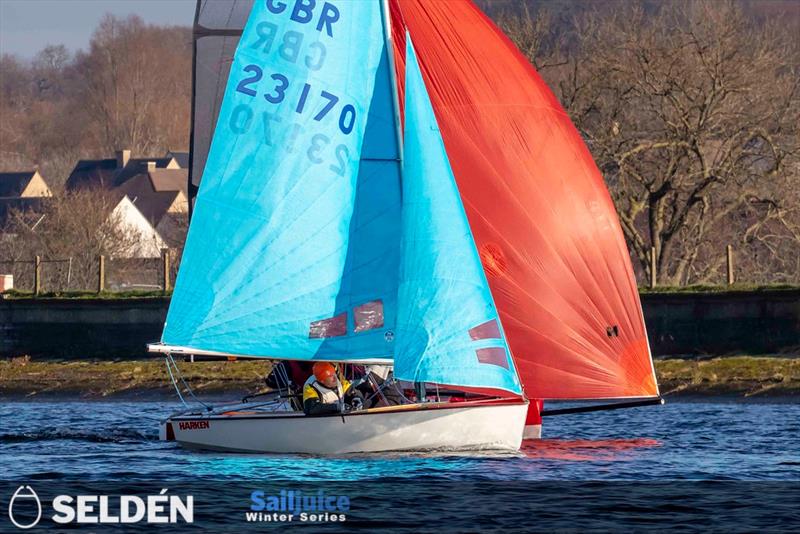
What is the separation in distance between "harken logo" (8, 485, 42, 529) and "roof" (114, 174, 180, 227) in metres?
73.7

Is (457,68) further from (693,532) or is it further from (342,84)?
(693,532)

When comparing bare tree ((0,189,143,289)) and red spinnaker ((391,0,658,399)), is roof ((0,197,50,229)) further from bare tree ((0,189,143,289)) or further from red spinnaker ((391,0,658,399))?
red spinnaker ((391,0,658,399))

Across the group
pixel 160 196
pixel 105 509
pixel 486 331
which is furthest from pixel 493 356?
pixel 160 196

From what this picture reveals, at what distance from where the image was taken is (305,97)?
2228cm

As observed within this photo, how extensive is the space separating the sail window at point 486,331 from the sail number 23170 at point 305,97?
3.54m

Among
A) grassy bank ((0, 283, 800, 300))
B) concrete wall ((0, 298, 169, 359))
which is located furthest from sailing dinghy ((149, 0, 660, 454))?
concrete wall ((0, 298, 169, 359))

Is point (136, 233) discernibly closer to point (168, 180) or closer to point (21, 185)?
point (168, 180)

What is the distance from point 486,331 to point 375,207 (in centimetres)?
263

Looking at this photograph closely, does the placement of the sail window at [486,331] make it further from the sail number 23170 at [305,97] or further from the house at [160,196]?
the house at [160,196]

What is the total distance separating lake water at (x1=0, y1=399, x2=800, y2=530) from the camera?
17641 millimetres

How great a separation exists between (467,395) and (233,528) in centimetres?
686

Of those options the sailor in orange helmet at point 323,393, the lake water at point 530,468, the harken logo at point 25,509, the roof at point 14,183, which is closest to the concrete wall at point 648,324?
the lake water at point 530,468

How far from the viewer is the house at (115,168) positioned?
110m

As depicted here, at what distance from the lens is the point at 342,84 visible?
22359mm
